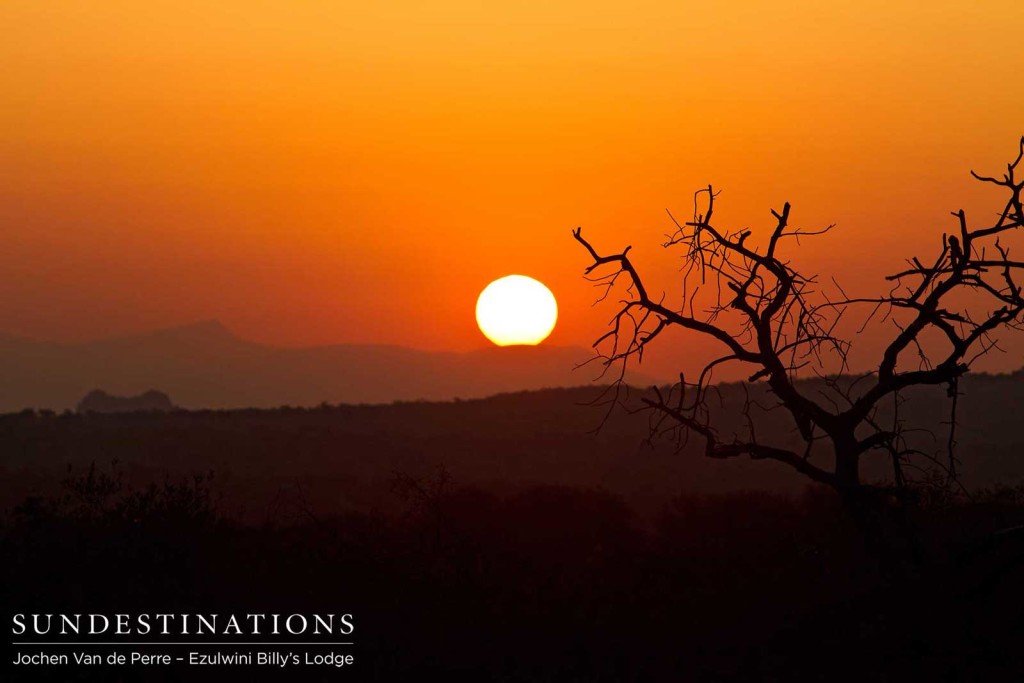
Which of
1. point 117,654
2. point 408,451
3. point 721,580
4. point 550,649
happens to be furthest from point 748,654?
point 408,451

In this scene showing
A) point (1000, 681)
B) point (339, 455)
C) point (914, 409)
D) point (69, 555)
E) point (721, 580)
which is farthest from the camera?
point (914, 409)

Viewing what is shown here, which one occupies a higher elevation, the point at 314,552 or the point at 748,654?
the point at 314,552

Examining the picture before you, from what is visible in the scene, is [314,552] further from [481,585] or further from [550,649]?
[550,649]

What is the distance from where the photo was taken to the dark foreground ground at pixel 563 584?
11023mm

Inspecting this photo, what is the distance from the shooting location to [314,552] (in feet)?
47.9

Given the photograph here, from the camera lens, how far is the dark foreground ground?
11023 mm

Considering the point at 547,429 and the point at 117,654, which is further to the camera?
the point at 547,429

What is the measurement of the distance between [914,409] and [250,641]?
4178cm

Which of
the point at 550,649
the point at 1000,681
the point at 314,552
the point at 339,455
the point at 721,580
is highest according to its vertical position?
the point at 339,455

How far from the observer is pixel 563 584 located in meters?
14.0

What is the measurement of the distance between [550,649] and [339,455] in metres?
32.1

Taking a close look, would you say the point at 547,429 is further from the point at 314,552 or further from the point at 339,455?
the point at 314,552

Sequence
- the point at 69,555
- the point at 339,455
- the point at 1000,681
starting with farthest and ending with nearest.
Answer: the point at 339,455 < the point at 69,555 < the point at 1000,681

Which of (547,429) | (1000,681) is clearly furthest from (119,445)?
(1000,681)
